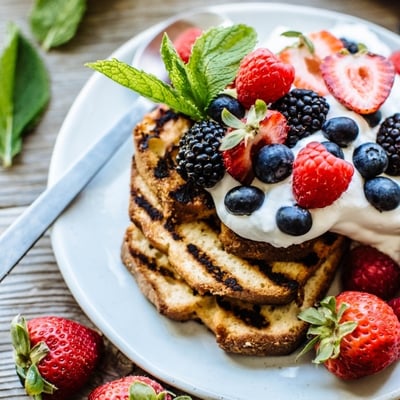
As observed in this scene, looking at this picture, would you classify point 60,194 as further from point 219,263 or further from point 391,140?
point 391,140

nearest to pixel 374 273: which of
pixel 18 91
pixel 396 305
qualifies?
pixel 396 305

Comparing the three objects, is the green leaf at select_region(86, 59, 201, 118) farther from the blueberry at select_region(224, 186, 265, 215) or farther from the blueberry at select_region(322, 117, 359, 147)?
the blueberry at select_region(322, 117, 359, 147)

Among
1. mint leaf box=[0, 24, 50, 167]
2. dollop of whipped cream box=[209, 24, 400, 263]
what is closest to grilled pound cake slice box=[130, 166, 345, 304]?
dollop of whipped cream box=[209, 24, 400, 263]

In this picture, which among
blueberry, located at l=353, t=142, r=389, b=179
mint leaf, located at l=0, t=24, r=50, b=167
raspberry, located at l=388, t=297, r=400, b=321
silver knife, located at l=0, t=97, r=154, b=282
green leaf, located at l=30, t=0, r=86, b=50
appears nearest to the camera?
blueberry, located at l=353, t=142, r=389, b=179

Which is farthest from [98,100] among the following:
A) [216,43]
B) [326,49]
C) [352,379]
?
[352,379]

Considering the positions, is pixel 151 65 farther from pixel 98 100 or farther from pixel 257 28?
pixel 257 28

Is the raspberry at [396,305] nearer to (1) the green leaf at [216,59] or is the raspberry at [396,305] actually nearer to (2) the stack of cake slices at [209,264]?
(2) the stack of cake slices at [209,264]
